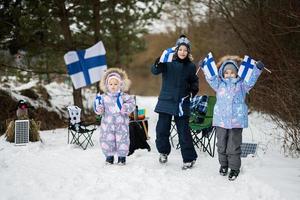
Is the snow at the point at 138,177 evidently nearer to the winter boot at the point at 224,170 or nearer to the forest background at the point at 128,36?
the winter boot at the point at 224,170

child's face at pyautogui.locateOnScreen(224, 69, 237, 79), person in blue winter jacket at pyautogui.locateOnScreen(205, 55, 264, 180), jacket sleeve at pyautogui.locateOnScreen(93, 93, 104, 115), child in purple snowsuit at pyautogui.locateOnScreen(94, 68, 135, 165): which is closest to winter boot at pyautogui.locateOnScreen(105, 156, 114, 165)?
child in purple snowsuit at pyautogui.locateOnScreen(94, 68, 135, 165)

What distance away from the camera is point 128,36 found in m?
12.3

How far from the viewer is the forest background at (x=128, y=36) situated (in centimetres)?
724

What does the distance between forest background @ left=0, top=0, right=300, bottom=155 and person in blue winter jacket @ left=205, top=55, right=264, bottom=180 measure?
1133 mm

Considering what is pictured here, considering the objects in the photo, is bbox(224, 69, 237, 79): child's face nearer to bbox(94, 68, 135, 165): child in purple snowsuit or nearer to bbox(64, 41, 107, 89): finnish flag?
bbox(94, 68, 135, 165): child in purple snowsuit

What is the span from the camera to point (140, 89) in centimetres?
2712

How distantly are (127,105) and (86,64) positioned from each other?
13.8 ft

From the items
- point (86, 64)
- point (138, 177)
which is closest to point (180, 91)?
point (138, 177)

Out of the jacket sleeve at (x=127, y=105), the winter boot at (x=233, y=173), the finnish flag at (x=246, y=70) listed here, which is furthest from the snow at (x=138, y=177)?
the finnish flag at (x=246, y=70)

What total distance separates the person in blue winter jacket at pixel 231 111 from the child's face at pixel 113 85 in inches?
57.3

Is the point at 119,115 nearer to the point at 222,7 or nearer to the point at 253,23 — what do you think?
the point at 253,23

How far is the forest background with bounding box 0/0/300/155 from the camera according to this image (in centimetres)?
724

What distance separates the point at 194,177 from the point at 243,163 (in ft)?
2.88

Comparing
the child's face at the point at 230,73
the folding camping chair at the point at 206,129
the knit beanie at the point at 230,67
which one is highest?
the knit beanie at the point at 230,67
